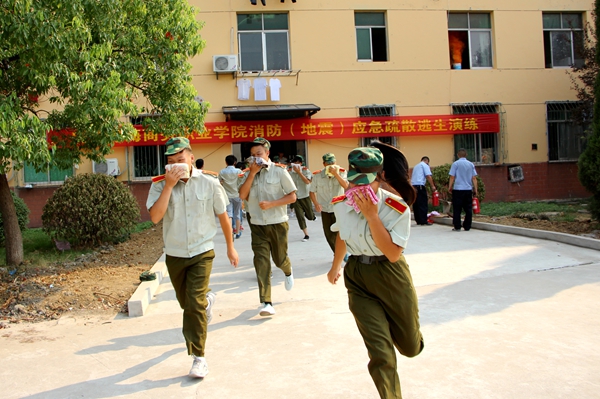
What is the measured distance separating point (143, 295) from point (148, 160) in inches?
419

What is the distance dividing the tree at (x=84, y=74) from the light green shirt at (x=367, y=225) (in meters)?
4.29

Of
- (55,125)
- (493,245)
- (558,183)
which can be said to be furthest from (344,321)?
(558,183)

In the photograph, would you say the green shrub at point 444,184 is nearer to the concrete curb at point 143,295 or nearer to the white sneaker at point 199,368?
the concrete curb at point 143,295

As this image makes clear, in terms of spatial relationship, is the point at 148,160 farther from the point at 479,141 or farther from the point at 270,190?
A: the point at 270,190

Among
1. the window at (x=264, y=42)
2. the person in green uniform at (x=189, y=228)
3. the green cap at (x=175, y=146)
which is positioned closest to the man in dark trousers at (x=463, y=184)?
the window at (x=264, y=42)

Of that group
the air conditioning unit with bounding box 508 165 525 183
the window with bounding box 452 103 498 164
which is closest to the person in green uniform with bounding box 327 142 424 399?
the window with bounding box 452 103 498 164

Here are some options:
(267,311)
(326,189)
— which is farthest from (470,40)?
(267,311)

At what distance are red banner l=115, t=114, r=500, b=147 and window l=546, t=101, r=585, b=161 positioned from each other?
2.22 meters

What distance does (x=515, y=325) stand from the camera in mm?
5238

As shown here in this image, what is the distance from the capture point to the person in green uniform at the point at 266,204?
6219 millimetres

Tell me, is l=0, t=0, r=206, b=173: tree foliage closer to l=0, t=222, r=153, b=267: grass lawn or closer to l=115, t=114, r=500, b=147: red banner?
l=0, t=222, r=153, b=267: grass lawn

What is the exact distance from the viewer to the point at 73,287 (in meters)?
7.33

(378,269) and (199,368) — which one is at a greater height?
(378,269)

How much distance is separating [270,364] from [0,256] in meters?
7.89
